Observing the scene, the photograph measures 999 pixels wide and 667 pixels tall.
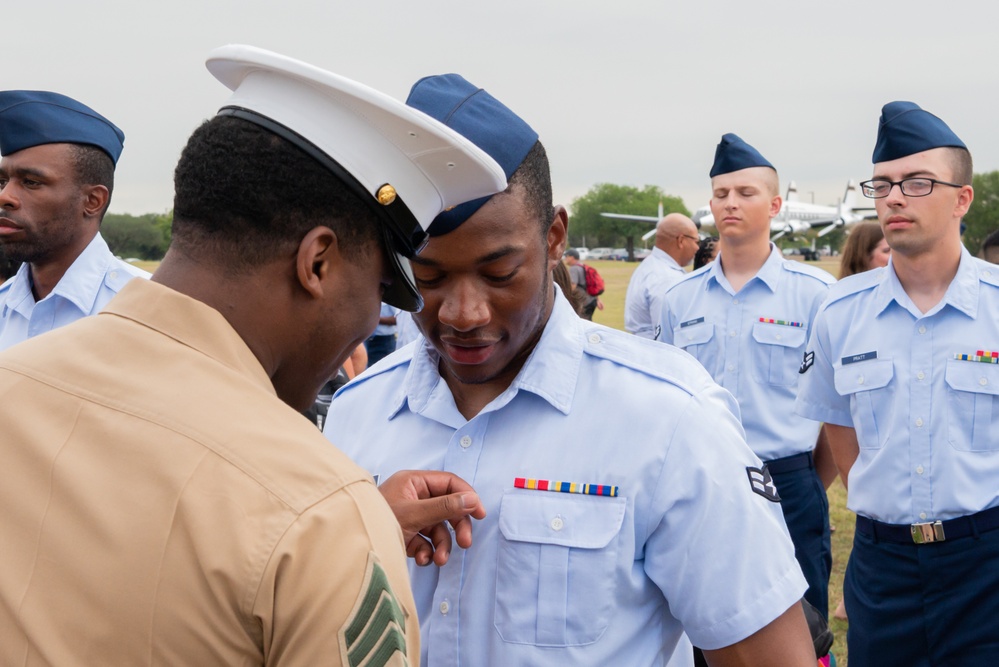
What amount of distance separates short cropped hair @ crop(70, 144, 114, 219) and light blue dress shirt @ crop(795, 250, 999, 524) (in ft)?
11.1

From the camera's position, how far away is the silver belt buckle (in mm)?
3846

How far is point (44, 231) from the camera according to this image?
421cm

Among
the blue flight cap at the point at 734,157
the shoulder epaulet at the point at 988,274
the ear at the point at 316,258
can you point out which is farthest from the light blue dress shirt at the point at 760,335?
the ear at the point at 316,258

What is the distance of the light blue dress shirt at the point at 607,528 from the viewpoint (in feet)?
5.95

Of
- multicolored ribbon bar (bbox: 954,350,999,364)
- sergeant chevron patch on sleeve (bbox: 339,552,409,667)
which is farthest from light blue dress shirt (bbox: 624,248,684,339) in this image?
sergeant chevron patch on sleeve (bbox: 339,552,409,667)

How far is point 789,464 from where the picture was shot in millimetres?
5418

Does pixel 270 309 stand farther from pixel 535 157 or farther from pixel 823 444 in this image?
pixel 823 444

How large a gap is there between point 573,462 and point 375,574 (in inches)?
34.0

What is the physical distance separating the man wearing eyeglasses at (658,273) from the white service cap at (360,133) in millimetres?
6319

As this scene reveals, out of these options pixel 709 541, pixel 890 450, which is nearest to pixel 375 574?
pixel 709 541

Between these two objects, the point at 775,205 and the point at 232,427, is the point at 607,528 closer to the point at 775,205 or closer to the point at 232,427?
the point at 232,427

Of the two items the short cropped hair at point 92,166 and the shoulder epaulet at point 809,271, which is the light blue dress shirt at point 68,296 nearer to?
the short cropped hair at point 92,166

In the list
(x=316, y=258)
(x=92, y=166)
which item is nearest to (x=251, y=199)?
(x=316, y=258)

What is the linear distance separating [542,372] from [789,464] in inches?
148
